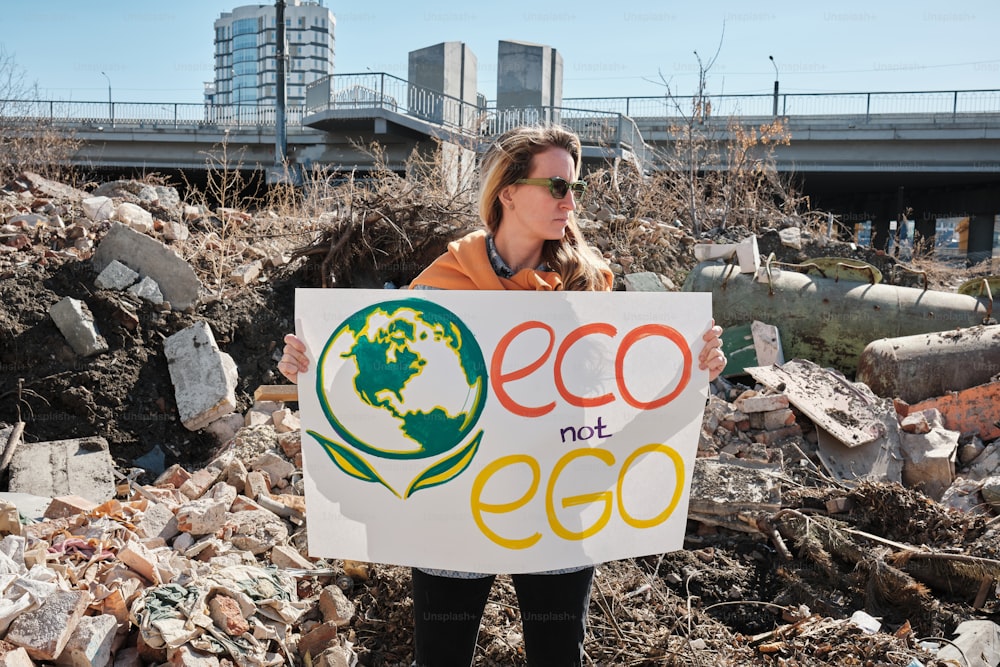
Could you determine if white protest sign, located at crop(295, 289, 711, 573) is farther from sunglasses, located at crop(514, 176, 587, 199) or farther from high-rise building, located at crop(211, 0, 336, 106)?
high-rise building, located at crop(211, 0, 336, 106)

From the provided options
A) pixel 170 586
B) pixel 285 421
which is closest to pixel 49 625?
pixel 170 586

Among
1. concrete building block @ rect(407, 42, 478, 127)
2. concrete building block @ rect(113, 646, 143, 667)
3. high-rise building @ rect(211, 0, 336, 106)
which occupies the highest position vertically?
high-rise building @ rect(211, 0, 336, 106)

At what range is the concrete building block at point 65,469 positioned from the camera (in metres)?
5.13

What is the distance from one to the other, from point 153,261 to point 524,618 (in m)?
6.10

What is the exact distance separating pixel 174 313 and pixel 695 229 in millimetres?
8059

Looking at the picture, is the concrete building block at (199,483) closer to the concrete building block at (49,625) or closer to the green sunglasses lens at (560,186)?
the concrete building block at (49,625)

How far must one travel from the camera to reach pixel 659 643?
3.35 m

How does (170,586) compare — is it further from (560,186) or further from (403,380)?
(560,186)

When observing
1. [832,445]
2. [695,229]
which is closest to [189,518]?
[832,445]

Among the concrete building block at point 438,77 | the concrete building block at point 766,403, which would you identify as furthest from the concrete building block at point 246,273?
A: the concrete building block at point 438,77

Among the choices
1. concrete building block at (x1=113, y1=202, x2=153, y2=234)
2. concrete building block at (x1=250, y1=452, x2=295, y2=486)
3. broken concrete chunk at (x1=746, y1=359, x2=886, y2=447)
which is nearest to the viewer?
concrete building block at (x1=250, y1=452, x2=295, y2=486)

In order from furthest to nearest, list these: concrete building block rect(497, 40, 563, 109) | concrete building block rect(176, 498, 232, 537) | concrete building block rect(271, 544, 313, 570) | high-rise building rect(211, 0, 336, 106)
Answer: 1. high-rise building rect(211, 0, 336, 106)
2. concrete building block rect(497, 40, 563, 109)
3. concrete building block rect(176, 498, 232, 537)
4. concrete building block rect(271, 544, 313, 570)

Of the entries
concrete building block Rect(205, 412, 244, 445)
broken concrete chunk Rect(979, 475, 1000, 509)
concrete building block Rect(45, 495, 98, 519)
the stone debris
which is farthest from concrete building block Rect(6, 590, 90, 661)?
broken concrete chunk Rect(979, 475, 1000, 509)

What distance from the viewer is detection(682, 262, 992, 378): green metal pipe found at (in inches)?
278
